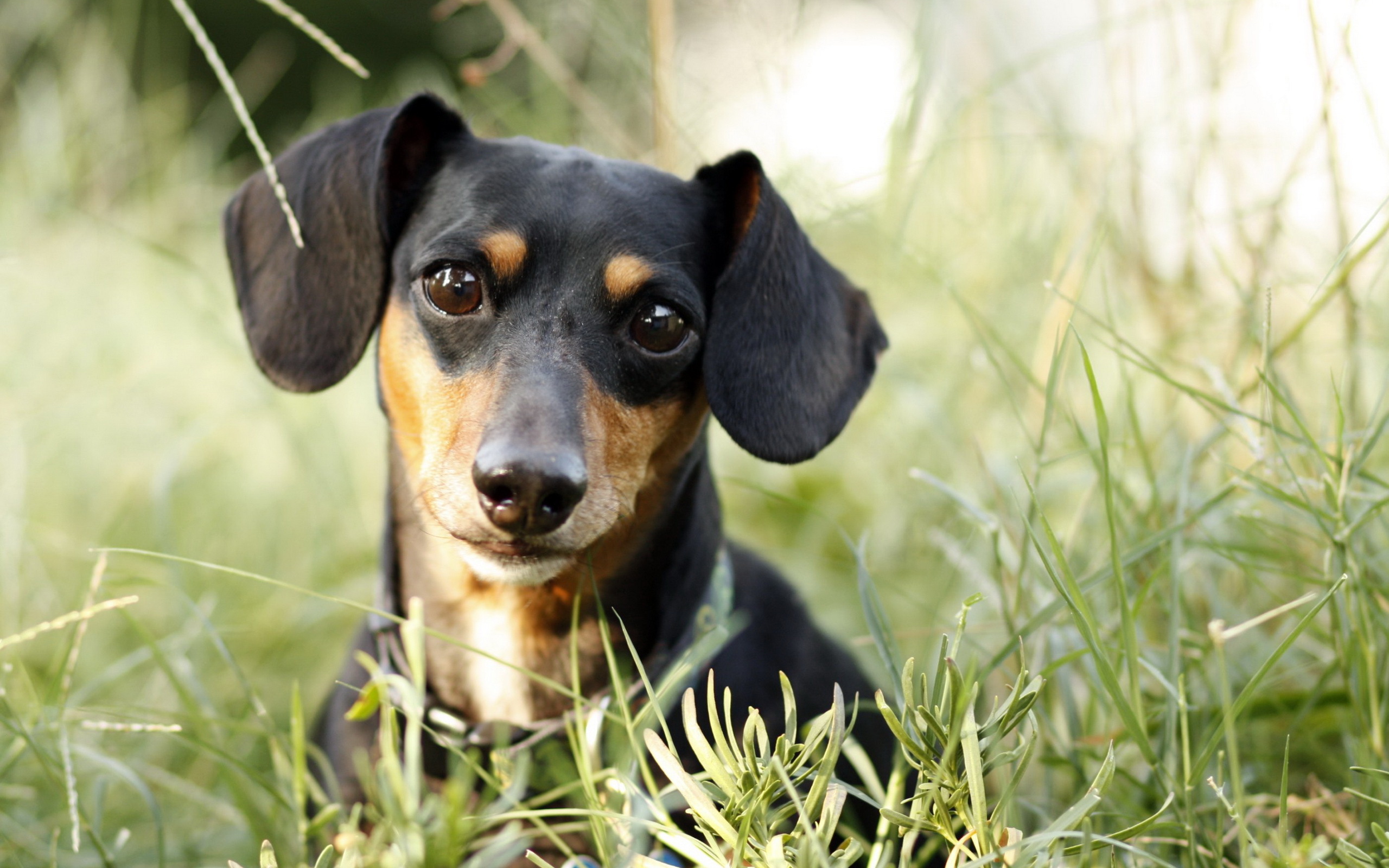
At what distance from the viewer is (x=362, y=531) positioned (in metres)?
3.73

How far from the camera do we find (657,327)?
2098 mm

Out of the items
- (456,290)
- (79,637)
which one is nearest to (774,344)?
(456,290)

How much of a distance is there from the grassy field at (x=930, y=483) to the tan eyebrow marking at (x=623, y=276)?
0.48 meters

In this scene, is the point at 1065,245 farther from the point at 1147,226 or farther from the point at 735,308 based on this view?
the point at 735,308

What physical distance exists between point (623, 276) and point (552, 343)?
20 centimetres

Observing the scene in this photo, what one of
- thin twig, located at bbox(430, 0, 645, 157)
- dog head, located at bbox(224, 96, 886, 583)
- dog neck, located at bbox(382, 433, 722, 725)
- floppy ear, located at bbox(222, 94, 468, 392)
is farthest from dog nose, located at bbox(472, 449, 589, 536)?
thin twig, located at bbox(430, 0, 645, 157)

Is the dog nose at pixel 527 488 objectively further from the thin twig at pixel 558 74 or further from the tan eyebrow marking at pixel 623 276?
the thin twig at pixel 558 74

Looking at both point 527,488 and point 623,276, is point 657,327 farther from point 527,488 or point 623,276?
point 527,488

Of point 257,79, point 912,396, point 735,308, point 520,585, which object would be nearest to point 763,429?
point 735,308

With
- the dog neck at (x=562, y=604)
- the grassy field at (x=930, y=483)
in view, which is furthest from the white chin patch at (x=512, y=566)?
the grassy field at (x=930, y=483)

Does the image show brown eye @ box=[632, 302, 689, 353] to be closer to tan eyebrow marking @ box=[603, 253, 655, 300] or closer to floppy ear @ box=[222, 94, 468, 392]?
tan eyebrow marking @ box=[603, 253, 655, 300]

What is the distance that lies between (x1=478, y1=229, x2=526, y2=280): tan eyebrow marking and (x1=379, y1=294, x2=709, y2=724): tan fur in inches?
8.8

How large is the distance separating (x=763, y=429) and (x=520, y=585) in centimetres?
57

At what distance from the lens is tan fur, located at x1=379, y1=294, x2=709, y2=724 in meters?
1.97
